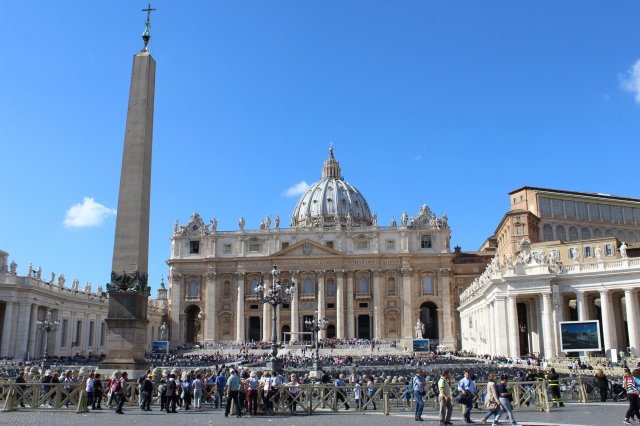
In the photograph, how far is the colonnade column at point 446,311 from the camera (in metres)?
74.5

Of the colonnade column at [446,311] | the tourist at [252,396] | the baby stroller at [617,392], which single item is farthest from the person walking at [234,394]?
the colonnade column at [446,311]

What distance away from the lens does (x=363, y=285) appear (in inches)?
3093

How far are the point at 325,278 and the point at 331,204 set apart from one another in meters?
31.9

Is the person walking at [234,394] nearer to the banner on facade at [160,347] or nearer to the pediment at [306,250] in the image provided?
the banner on facade at [160,347]

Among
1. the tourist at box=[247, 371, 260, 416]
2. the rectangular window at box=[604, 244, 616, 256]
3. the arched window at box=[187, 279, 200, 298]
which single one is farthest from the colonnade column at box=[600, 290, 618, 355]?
the arched window at box=[187, 279, 200, 298]

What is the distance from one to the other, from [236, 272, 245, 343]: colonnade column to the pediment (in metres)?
5.60

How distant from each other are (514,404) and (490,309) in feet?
86.2

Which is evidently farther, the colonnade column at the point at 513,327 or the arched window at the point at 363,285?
the arched window at the point at 363,285

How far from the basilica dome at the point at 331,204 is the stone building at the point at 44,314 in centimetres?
4782

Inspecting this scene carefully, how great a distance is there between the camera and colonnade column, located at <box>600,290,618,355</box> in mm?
35469

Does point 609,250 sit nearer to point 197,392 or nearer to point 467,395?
point 467,395

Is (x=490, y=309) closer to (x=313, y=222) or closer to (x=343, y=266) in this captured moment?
(x=343, y=266)

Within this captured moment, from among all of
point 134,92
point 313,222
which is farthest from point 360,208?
point 134,92

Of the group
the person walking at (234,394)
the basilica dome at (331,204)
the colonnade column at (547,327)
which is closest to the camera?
the person walking at (234,394)
